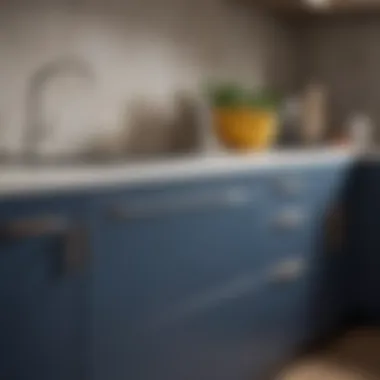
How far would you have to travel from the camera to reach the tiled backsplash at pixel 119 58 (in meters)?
2.85

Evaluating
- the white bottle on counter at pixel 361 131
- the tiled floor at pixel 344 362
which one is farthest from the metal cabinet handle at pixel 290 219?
the white bottle on counter at pixel 361 131

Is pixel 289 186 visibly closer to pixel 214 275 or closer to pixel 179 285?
pixel 214 275

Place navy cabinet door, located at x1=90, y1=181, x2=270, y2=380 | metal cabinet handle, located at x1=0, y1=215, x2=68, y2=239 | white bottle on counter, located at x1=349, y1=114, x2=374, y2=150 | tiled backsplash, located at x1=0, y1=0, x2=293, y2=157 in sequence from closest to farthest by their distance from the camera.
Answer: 1. metal cabinet handle, located at x1=0, y1=215, x2=68, y2=239
2. navy cabinet door, located at x1=90, y1=181, x2=270, y2=380
3. tiled backsplash, located at x1=0, y1=0, x2=293, y2=157
4. white bottle on counter, located at x1=349, y1=114, x2=374, y2=150

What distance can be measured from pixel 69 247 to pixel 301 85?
9.35 feet

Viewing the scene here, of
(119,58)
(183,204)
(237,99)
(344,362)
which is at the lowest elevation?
(344,362)

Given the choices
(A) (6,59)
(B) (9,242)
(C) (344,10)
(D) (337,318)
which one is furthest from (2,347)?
(C) (344,10)

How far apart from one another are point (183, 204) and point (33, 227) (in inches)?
28.3

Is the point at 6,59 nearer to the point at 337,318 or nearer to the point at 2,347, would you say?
the point at 2,347

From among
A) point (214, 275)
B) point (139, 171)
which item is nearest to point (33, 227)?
point (139, 171)

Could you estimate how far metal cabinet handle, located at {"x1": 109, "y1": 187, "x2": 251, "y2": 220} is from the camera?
7.97 ft

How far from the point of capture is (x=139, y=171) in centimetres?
249

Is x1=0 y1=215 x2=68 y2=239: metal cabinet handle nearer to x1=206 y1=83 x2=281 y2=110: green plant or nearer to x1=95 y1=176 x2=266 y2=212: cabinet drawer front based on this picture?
x1=95 y1=176 x2=266 y2=212: cabinet drawer front

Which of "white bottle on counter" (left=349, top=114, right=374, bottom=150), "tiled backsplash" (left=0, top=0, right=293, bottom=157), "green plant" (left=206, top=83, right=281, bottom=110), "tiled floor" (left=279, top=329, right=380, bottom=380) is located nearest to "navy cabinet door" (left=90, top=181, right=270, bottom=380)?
"tiled floor" (left=279, top=329, right=380, bottom=380)

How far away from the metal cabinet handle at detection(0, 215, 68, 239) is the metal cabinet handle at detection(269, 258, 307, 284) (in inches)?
52.4
